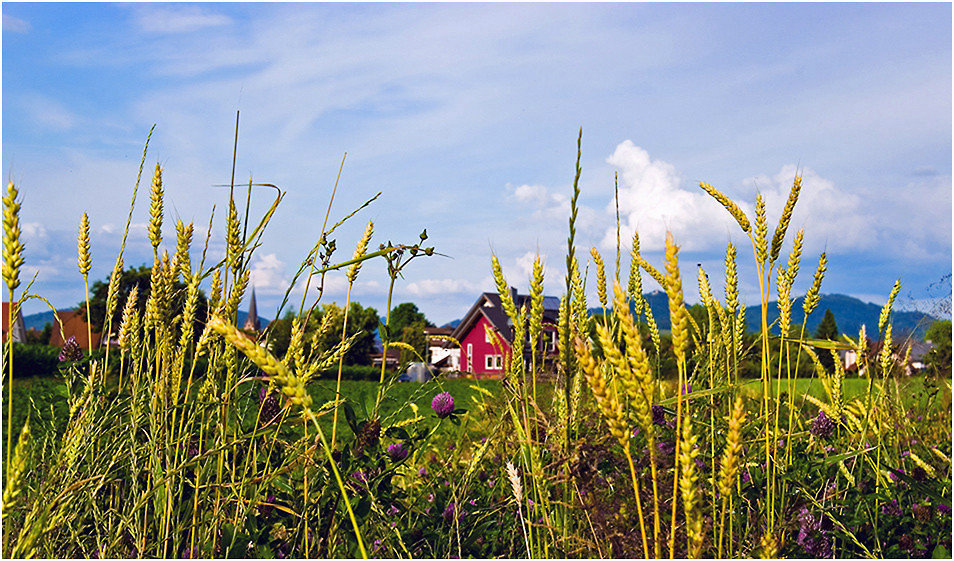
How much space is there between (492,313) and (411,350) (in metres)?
46.9

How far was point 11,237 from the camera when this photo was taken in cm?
135

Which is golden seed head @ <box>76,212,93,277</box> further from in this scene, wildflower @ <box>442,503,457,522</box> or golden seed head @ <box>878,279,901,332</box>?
golden seed head @ <box>878,279,901,332</box>

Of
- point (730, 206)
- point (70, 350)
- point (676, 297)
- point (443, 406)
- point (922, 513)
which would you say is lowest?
point (922, 513)

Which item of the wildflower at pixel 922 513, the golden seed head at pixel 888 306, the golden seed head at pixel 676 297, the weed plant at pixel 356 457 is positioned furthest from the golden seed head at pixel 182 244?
the wildflower at pixel 922 513

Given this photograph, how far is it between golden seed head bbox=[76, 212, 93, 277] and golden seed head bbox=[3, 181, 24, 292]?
0.53m

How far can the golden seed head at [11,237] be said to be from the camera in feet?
4.41

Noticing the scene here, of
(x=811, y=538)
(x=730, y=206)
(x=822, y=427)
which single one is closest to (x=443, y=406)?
(x=730, y=206)

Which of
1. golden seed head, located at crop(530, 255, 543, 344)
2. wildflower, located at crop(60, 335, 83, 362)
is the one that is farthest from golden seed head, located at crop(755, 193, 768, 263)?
wildflower, located at crop(60, 335, 83, 362)

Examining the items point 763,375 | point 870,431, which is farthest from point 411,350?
point 870,431

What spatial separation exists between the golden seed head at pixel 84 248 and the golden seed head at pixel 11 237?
0.53 m

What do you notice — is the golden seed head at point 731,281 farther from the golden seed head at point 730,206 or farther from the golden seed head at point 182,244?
the golden seed head at point 182,244

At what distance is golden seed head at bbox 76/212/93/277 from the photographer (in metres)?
1.88

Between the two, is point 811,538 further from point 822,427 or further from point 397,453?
point 397,453

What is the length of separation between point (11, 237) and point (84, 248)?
0.58m
